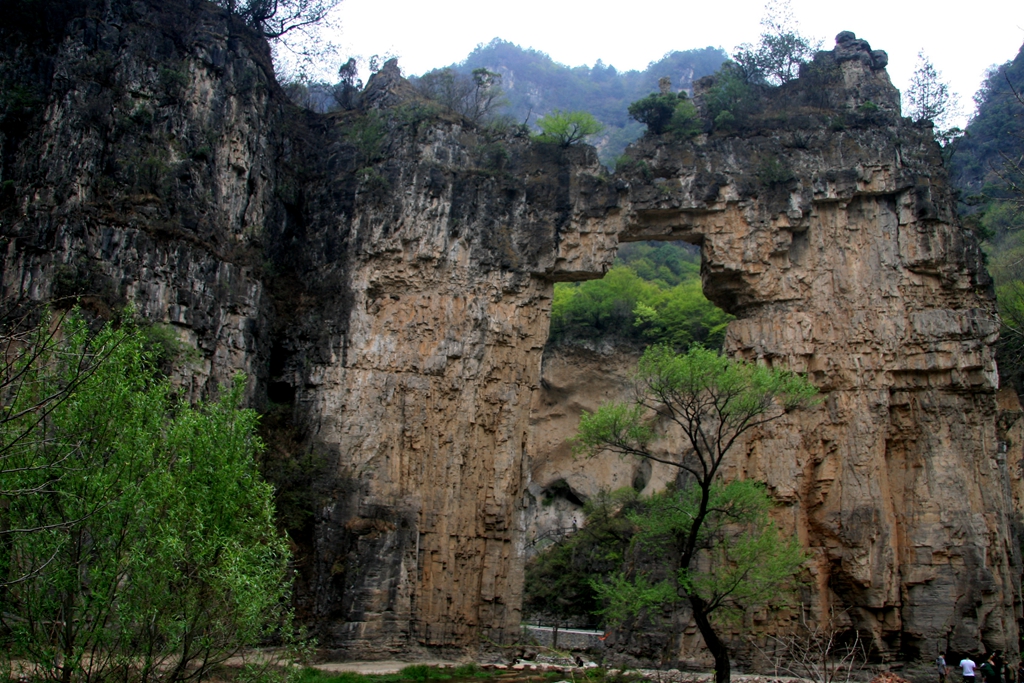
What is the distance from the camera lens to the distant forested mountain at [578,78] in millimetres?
73125

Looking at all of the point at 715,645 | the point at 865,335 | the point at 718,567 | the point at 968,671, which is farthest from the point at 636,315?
→ the point at 715,645

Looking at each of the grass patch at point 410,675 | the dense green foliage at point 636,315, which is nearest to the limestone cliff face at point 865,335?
the dense green foliage at point 636,315

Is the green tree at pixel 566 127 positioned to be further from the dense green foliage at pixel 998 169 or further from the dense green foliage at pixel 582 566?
the dense green foliage at pixel 582 566

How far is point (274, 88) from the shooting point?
23.1 meters

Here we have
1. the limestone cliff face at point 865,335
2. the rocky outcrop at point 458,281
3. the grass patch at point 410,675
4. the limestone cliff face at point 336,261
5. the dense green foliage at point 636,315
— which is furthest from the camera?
the dense green foliage at point 636,315

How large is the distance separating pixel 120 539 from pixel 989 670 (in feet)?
51.6

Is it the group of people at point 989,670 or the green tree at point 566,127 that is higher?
the green tree at point 566,127

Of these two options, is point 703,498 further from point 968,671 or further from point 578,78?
point 578,78

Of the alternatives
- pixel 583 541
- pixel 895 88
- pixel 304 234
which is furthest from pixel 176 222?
pixel 895 88

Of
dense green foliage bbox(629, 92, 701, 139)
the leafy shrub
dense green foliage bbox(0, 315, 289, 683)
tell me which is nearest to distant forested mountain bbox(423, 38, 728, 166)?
the leafy shrub

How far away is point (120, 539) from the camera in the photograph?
30.4 feet

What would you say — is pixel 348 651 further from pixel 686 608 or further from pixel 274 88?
pixel 274 88

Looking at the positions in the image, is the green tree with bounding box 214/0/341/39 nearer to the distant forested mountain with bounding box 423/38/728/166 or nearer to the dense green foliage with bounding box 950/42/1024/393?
the dense green foliage with bounding box 950/42/1024/393

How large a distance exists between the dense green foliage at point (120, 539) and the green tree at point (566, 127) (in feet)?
50.6
